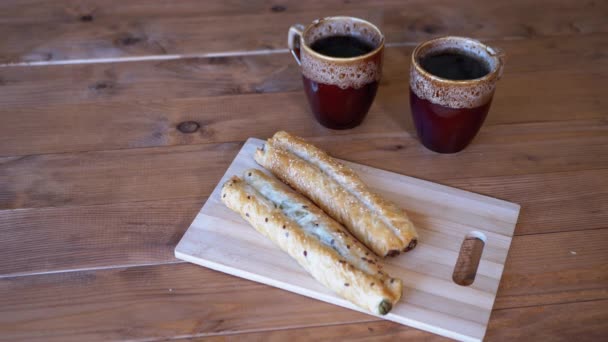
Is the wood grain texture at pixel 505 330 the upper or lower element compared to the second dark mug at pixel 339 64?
lower

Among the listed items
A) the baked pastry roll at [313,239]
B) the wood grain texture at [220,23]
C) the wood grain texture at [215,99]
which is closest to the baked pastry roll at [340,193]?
the baked pastry roll at [313,239]

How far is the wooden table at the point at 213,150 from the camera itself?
2.66ft

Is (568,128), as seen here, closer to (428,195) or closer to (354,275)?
(428,195)

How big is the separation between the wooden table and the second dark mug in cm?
6

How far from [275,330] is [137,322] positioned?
186mm

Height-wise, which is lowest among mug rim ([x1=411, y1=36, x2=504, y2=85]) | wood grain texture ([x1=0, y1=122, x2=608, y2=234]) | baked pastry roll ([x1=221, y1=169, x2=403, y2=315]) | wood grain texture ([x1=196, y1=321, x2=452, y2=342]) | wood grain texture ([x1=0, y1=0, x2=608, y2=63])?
wood grain texture ([x1=196, y1=321, x2=452, y2=342])

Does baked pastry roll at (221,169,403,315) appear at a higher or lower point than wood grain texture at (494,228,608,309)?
higher

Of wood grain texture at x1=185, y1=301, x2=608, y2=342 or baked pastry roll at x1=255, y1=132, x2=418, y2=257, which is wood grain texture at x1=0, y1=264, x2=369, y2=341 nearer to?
wood grain texture at x1=185, y1=301, x2=608, y2=342

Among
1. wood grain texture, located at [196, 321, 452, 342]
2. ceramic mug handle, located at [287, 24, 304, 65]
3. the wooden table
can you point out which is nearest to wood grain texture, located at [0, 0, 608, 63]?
the wooden table

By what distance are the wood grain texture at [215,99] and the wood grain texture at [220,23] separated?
59 millimetres

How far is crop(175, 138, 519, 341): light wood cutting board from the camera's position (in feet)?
2.59

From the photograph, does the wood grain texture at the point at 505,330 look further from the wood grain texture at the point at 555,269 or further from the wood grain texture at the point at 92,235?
the wood grain texture at the point at 92,235

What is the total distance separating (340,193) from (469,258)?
0.70 feet

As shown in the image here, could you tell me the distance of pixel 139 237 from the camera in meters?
0.92
